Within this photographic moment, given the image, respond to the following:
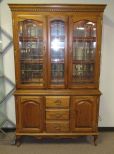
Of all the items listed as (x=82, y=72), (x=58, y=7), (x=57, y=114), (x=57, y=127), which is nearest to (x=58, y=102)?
(x=57, y=114)

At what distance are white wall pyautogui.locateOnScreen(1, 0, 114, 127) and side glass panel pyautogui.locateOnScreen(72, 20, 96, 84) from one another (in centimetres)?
39

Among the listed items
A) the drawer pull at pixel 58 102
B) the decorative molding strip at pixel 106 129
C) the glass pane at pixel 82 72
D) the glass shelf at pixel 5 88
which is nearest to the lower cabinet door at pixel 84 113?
the drawer pull at pixel 58 102

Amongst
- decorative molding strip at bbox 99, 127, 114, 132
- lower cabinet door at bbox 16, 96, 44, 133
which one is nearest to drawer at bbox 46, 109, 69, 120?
lower cabinet door at bbox 16, 96, 44, 133

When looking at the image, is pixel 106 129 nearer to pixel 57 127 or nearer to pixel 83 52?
pixel 57 127

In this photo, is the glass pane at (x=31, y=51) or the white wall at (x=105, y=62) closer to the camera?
the glass pane at (x=31, y=51)

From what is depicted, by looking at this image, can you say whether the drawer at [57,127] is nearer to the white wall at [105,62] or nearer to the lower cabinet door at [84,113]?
the lower cabinet door at [84,113]

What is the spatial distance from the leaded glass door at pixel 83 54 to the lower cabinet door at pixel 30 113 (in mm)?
571

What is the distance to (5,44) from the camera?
130 inches

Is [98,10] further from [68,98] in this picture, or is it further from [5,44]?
[5,44]

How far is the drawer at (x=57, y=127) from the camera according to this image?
3.05 meters

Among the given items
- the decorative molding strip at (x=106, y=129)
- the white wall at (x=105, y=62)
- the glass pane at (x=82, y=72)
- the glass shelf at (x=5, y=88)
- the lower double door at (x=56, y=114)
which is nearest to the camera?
the lower double door at (x=56, y=114)

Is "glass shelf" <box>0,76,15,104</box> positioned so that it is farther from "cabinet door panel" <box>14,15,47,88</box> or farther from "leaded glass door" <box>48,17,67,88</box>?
"leaded glass door" <box>48,17,67,88</box>

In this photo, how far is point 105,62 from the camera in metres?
3.39

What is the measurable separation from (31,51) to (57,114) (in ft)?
3.28
